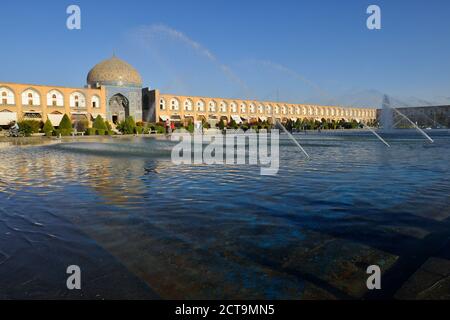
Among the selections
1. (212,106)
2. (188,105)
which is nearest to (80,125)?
(188,105)

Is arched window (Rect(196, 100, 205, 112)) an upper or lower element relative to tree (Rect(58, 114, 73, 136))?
upper

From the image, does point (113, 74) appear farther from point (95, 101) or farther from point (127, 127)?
point (127, 127)

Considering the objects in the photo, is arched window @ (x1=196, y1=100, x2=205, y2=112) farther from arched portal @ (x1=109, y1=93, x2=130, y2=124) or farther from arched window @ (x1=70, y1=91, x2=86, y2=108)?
arched window @ (x1=70, y1=91, x2=86, y2=108)

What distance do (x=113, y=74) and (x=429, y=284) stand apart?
53796mm

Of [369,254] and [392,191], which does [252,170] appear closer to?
[392,191]

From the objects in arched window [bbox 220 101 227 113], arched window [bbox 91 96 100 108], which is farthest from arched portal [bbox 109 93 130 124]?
arched window [bbox 220 101 227 113]

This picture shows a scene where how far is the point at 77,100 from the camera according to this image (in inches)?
1864

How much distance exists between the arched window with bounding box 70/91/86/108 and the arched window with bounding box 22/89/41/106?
411cm

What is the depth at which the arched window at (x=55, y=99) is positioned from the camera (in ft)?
147

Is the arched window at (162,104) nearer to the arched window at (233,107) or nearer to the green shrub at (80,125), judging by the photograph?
the green shrub at (80,125)

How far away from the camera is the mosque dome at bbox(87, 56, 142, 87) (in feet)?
168
